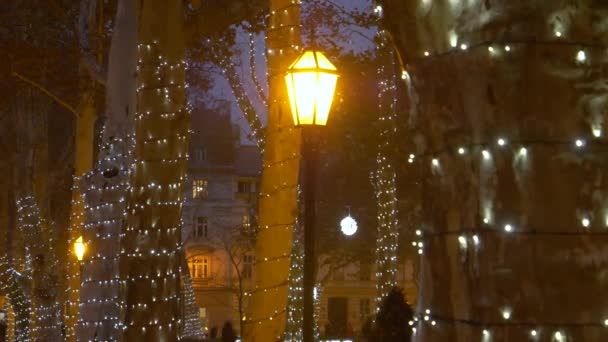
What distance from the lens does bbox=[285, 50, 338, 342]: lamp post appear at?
630 centimetres

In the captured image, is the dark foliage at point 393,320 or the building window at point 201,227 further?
the building window at point 201,227

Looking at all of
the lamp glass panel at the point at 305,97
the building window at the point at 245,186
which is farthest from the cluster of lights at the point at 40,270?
the building window at the point at 245,186

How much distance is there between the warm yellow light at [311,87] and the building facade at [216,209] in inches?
1872

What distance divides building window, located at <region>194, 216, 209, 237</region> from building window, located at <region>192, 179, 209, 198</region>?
5.80 ft

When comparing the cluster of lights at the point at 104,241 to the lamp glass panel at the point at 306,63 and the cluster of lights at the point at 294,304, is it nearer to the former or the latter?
the cluster of lights at the point at 294,304

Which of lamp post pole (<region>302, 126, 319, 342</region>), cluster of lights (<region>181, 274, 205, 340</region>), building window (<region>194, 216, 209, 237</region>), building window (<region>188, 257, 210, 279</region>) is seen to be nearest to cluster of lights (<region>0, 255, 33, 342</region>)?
cluster of lights (<region>181, 274, 205, 340</region>)

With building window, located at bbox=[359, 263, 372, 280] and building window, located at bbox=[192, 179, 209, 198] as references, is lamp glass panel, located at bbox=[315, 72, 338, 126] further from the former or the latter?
building window, located at bbox=[192, 179, 209, 198]

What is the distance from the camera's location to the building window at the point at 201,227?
2267 inches

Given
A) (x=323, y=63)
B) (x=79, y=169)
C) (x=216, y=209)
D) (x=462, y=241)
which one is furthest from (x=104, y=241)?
(x=216, y=209)

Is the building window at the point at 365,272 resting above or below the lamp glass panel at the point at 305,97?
above

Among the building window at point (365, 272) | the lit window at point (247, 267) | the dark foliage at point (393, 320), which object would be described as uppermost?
the lit window at point (247, 267)

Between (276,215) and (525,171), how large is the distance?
7062 millimetres

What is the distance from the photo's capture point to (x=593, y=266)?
3.03 m

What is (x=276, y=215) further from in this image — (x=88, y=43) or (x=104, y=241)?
(x=88, y=43)
